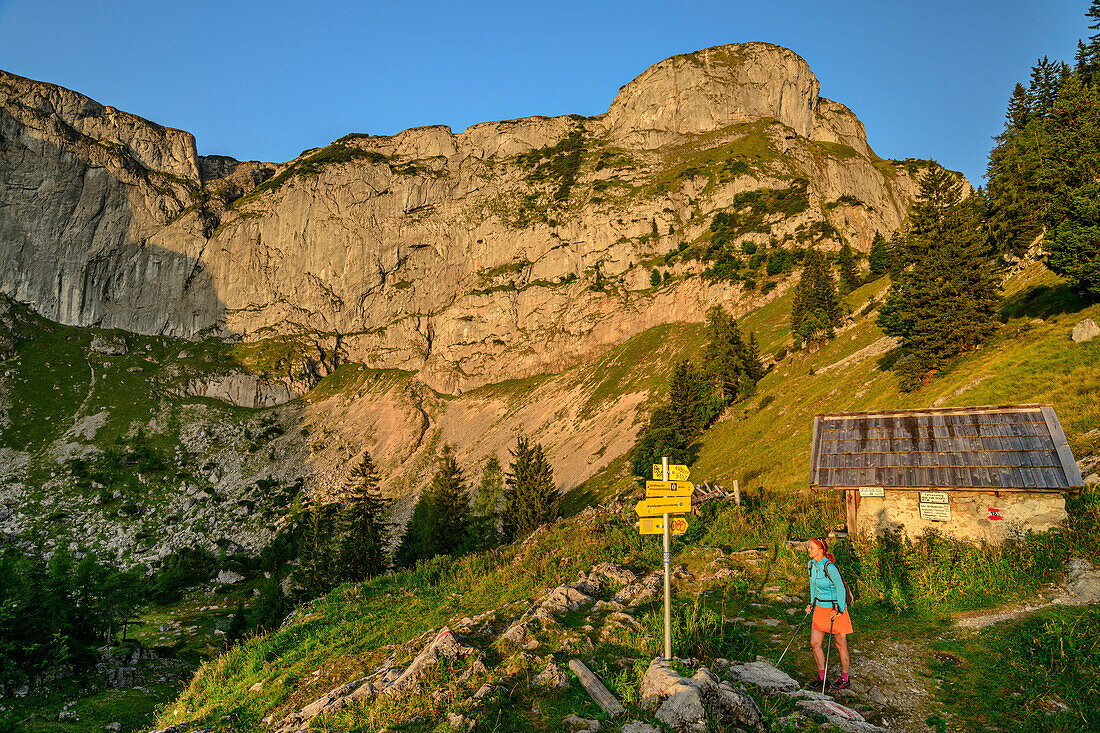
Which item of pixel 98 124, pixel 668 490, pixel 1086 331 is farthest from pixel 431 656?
pixel 98 124

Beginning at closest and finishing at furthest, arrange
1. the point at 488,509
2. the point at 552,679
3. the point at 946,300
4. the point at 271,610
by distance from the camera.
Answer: the point at 552,679
the point at 946,300
the point at 271,610
the point at 488,509

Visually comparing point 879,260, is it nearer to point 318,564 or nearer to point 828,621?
point 828,621

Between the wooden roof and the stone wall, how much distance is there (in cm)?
43

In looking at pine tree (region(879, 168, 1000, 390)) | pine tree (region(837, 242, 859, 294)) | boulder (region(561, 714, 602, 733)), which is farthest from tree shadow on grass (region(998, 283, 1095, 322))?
pine tree (region(837, 242, 859, 294))

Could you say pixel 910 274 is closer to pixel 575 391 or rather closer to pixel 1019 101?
pixel 1019 101

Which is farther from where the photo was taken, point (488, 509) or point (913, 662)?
point (488, 509)

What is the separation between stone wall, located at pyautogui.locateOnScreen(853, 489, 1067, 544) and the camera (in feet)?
46.1

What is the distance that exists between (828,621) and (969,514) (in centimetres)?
876

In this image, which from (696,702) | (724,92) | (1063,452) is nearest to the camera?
(696,702)

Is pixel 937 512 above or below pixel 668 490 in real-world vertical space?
below

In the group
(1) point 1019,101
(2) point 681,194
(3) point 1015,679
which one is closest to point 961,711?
(3) point 1015,679

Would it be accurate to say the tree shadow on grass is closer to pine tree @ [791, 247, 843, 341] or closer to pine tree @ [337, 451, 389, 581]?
pine tree @ [791, 247, 843, 341]

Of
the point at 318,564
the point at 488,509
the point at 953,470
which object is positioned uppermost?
the point at 953,470

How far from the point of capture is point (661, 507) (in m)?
9.33
